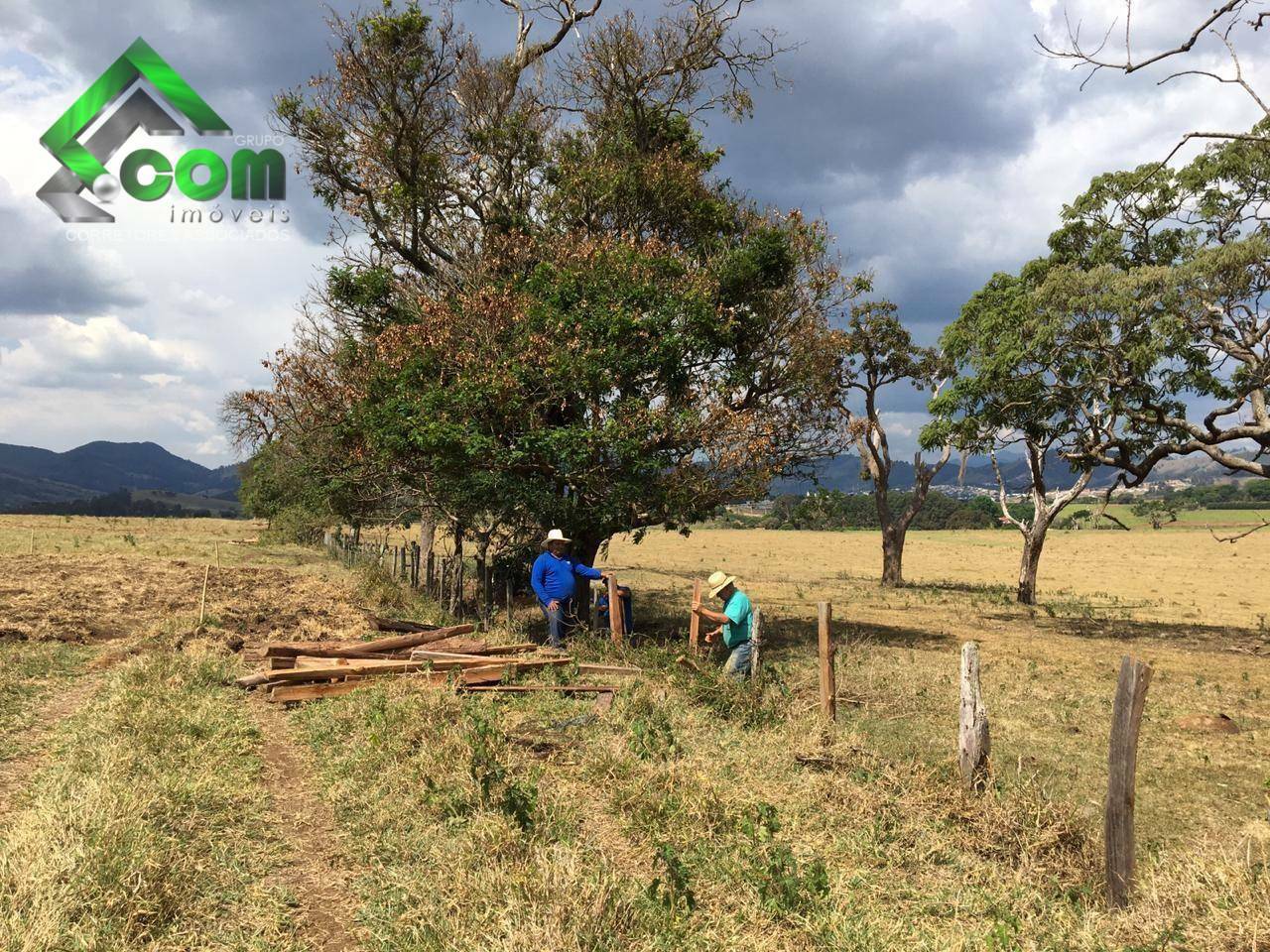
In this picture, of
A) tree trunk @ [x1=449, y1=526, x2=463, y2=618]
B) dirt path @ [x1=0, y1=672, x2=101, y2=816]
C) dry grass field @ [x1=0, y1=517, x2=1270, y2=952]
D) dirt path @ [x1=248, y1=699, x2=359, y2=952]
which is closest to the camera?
dry grass field @ [x1=0, y1=517, x2=1270, y2=952]

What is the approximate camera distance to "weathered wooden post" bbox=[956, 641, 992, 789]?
7.80 meters

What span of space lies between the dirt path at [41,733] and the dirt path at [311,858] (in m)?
2.08

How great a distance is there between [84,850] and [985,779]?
733 cm

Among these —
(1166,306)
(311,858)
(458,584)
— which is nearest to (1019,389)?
(1166,306)

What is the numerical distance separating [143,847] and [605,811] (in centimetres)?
349

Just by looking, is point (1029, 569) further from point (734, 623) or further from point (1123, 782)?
point (1123, 782)

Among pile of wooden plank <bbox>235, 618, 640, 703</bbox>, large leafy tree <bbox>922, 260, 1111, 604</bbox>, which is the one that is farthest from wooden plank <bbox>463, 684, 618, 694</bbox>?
large leafy tree <bbox>922, 260, 1111, 604</bbox>

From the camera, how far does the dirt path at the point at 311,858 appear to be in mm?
5316

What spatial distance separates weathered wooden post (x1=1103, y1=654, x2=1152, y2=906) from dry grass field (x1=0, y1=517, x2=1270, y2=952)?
0.20 m

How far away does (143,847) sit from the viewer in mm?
5695

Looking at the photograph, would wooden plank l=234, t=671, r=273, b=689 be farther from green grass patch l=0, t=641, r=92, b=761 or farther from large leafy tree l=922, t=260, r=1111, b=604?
large leafy tree l=922, t=260, r=1111, b=604

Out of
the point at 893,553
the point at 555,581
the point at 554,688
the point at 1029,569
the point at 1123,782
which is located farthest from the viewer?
the point at 893,553

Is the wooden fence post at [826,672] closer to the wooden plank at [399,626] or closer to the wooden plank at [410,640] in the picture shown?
the wooden plank at [410,640]

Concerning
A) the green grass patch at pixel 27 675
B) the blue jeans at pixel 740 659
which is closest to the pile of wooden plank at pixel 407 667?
the blue jeans at pixel 740 659
